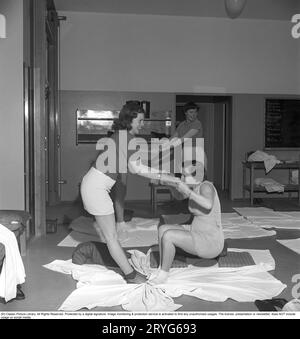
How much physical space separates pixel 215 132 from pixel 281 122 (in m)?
2.25

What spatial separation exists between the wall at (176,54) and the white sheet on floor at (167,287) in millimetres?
4715

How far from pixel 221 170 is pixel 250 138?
5.38ft

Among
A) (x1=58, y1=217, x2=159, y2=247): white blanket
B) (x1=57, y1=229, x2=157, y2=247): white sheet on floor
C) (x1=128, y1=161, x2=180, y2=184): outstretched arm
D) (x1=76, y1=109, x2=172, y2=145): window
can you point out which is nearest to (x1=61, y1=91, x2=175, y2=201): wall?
(x1=76, y1=109, x2=172, y2=145): window

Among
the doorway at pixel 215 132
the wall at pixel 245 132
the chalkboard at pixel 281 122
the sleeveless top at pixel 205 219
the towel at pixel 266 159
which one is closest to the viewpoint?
the sleeveless top at pixel 205 219

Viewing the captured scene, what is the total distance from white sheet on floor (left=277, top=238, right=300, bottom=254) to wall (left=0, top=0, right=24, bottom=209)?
8.79ft

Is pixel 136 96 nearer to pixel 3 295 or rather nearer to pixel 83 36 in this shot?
pixel 83 36

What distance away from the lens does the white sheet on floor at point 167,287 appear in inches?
118

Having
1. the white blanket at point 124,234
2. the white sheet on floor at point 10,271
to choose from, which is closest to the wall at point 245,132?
the white blanket at point 124,234

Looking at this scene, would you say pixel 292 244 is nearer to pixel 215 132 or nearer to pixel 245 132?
pixel 245 132

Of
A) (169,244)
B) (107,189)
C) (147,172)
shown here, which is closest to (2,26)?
(107,189)

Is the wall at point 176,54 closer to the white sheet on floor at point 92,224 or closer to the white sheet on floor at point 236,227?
the white sheet on floor at point 236,227

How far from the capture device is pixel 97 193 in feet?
10.8

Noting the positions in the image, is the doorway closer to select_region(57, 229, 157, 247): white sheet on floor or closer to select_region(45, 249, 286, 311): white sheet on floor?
select_region(57, 229, 157, 247): white sheet on floor

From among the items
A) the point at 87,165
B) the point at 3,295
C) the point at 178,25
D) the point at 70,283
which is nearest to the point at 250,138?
the point at 178,25
